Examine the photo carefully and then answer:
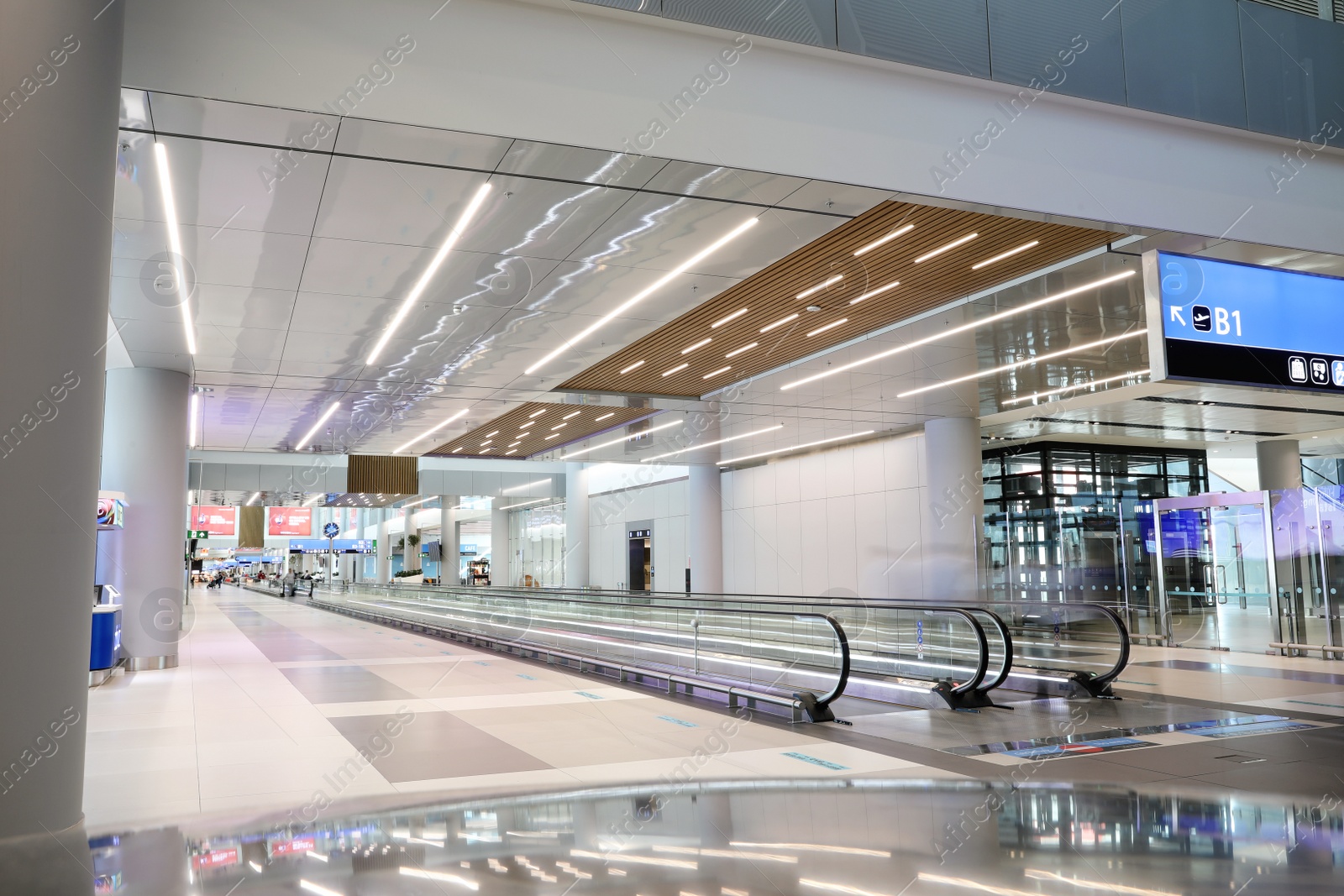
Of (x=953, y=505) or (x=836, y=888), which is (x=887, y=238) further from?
(x=953, y=505)

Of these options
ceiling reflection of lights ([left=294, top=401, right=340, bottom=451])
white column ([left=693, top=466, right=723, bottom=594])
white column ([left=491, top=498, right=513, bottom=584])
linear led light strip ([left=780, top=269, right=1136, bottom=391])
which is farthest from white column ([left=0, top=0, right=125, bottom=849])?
white column ([left=491, top=498, right=513, bottom=584])

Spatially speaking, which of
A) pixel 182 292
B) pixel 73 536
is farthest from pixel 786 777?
pixel 182 292

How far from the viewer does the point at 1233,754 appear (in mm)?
6973

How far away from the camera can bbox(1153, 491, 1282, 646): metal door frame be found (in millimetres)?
15484

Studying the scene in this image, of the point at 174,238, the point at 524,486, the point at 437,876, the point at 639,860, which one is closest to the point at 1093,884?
the point at 639,860

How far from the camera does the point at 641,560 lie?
112ft

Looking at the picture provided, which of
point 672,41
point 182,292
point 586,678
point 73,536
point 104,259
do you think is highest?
point 672,41

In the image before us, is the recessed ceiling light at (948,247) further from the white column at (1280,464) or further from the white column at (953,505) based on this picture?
the white column at (1280,464)

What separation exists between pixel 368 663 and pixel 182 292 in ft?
20.6

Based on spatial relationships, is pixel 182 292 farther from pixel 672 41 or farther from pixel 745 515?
pixel 745 515

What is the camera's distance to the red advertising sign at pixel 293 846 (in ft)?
14.7

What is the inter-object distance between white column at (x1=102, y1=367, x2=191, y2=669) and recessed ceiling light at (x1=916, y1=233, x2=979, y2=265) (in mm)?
10194

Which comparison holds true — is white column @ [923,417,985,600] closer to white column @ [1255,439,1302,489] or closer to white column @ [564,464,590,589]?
white column @ [1255,439,1302,489]

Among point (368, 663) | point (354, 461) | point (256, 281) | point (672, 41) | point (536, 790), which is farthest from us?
point (354, 461)
